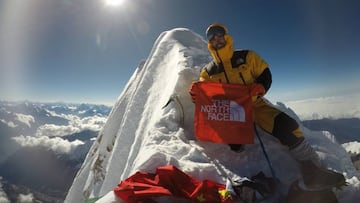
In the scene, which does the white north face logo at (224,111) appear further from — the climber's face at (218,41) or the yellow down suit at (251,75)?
the climber's face at (218,41)

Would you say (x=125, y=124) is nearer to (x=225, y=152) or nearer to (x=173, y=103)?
(x=173, y=103)

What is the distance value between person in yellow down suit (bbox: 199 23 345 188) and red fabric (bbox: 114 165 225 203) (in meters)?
A: 1.82

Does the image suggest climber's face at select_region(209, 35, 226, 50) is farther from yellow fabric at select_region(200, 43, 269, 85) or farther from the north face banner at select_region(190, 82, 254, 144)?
the north face banner at select_region(190, 82, 254, 144)

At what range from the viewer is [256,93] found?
6531mm

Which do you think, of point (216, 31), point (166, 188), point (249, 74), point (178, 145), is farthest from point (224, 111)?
point (166, 188)

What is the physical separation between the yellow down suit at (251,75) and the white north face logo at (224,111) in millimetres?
404

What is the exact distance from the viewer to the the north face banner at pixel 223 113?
6.38 metres

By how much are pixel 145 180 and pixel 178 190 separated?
50 cm

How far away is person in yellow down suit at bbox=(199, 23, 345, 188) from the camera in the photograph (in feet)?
19.3

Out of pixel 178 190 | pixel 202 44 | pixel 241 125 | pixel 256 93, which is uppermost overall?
pixel 202 44

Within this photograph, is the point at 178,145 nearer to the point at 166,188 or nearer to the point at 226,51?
the point at 166,188

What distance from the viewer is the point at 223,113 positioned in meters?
6.64

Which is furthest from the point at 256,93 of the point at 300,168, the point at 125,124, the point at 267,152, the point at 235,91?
the point at 125,124

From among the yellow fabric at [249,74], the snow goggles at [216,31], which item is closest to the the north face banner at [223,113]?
the yellow fabric at [249,74]
